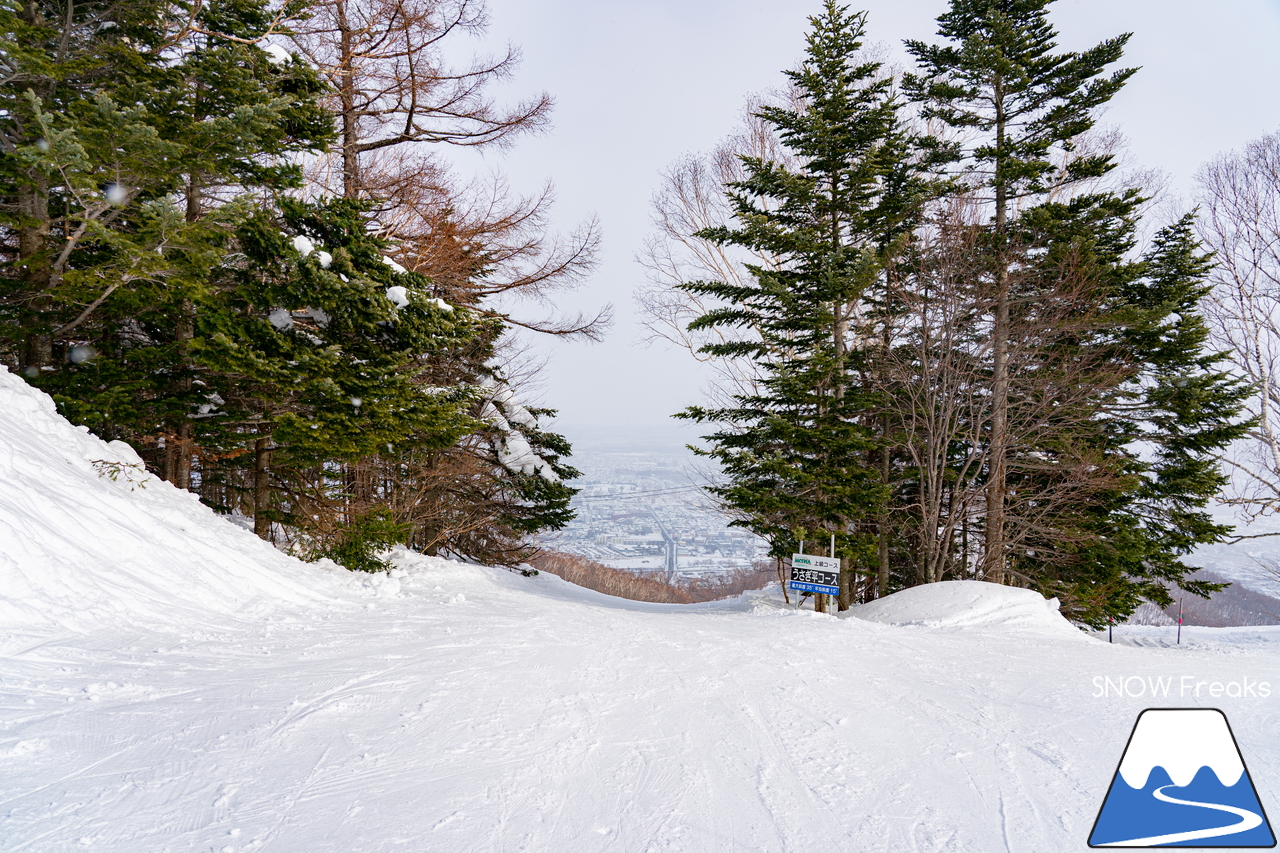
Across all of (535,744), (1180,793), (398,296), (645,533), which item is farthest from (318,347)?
(645,533)

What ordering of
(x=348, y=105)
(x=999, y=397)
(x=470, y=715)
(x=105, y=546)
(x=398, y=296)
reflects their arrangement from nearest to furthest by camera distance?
(x=470, y=715) → (x=105, y=546) → (x=398, y=296) → (x=999, y=397) → (x=348, y=105)

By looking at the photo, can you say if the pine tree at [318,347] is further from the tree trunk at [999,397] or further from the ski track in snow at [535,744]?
the tree trunk at [999,397]

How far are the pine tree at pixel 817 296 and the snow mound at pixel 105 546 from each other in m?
6.46

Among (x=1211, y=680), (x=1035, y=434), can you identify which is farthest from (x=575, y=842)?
(x=1035, y=434)

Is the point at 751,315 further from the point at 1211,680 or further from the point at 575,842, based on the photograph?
the point at 575,842

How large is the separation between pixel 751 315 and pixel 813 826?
901 centimetres

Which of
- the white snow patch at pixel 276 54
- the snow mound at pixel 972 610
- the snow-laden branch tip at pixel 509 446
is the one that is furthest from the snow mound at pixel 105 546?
the snow mound at pixel 972 610

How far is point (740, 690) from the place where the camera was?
4.15m

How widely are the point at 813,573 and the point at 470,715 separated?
616cm

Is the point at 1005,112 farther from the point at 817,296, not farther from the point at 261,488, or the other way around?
the point at 261,488

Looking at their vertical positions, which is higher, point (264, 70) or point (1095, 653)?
point (264, 70)

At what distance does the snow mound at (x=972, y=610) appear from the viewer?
7.32 meters

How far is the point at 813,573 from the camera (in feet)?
27.7

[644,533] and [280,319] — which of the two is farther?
[644,533]
